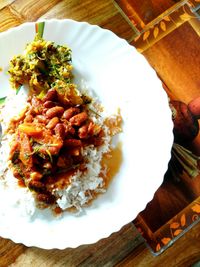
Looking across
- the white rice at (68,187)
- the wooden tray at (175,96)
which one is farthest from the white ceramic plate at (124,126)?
the wooden tray at (175,96)

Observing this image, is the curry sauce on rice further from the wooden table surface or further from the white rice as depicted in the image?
the wooden table surface

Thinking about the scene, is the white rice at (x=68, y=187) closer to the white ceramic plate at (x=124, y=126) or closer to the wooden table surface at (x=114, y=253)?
the white ceramic plate at (x=124, y=126)

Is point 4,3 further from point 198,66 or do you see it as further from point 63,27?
point 198,66

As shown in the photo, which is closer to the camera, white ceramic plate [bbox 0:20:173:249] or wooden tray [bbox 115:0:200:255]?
white ceramic plate [bbox 0:20:173:249]

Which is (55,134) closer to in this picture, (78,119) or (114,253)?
(78,119)

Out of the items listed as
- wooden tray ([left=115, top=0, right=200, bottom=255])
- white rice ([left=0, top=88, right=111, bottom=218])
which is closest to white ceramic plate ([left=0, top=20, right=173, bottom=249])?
white rice ([left=0, top=88, right=111, bottom=218])

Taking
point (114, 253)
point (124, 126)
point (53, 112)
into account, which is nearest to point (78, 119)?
point (53, 112)
